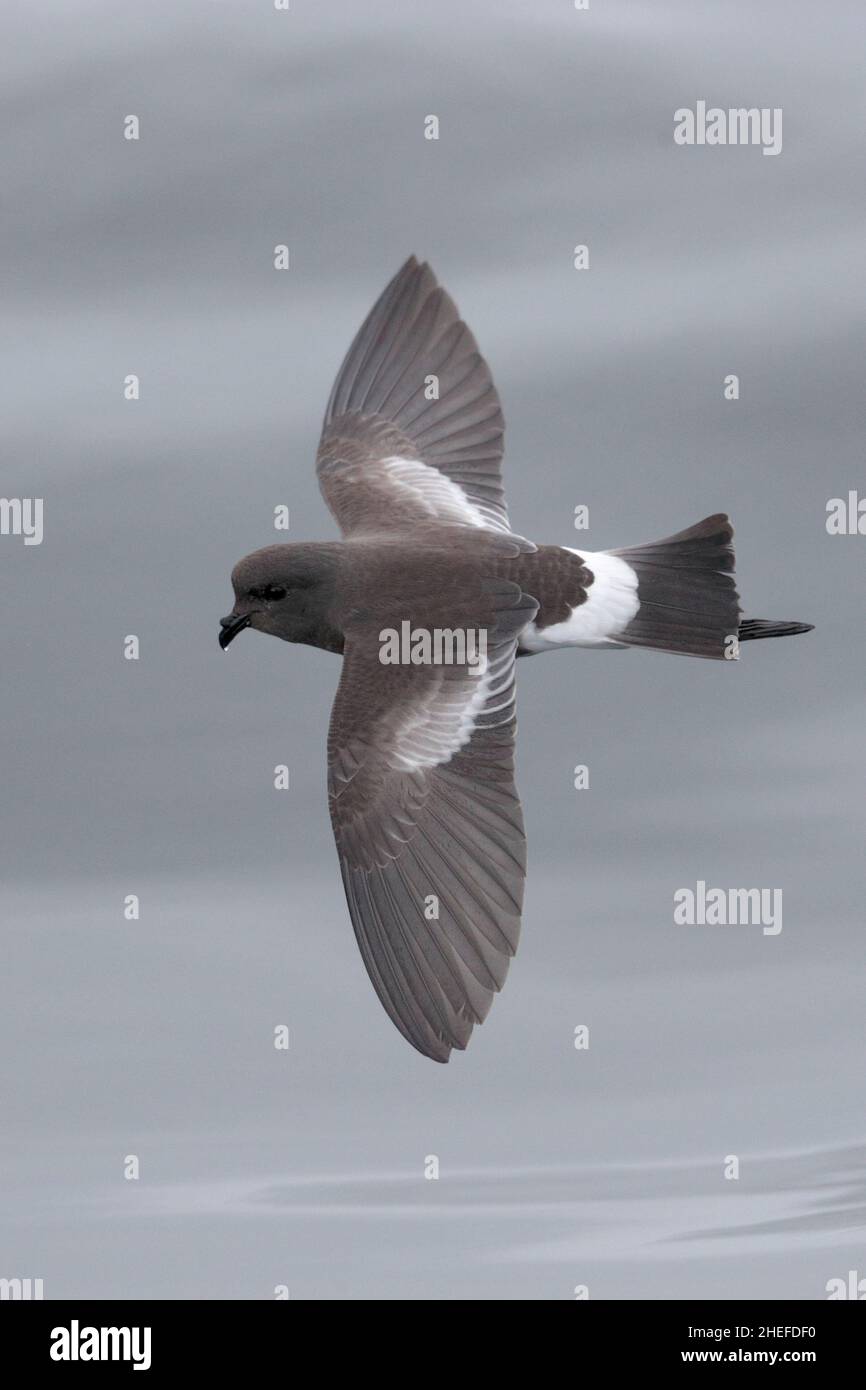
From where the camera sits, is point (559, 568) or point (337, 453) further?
point (337, 453)

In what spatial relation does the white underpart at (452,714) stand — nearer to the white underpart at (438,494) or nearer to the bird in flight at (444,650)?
the bird in flight at (444,650)

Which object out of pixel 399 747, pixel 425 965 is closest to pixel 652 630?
pixel 399 747

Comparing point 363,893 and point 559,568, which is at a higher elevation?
point 559,568

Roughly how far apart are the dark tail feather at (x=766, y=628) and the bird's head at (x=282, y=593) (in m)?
1.10

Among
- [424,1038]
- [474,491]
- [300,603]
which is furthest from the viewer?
[474,491]

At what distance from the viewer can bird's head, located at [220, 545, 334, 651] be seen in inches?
232

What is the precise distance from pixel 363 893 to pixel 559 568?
1020 mm

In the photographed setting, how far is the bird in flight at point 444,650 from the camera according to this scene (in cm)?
531

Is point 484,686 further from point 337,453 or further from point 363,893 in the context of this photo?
point 337,453

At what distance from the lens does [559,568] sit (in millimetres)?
5934

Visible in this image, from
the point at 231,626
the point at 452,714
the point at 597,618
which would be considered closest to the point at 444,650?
the point at 452,714

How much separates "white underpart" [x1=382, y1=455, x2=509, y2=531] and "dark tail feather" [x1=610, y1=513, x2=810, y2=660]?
1.73 ft

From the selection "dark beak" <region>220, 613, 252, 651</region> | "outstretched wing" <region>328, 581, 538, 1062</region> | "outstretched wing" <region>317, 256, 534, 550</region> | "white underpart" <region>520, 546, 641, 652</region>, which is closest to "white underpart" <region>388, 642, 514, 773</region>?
"outstretched wing" <region>328, 581, 538, 1062</region>

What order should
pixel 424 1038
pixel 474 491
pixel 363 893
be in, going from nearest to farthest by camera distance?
1. pixel 424 1038
2. pixel 363 893
3. pixel 474 491
